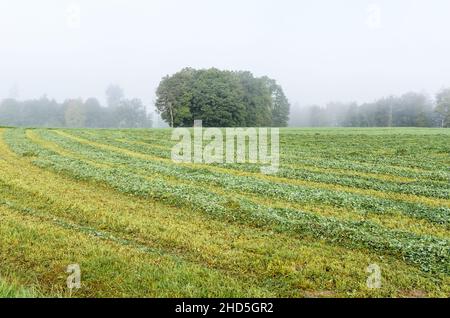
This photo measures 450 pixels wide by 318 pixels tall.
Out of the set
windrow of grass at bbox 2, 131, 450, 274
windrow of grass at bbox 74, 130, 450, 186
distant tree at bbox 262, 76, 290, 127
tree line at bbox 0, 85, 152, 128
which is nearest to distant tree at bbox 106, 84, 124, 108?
tree line at bbox 0, 85, 152, 128

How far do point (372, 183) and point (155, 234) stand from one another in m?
13.4

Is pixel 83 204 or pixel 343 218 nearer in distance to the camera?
pixel 343 218

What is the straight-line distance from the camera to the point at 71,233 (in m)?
11.3

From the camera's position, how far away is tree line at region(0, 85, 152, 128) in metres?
173

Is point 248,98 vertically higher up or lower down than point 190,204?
higher up

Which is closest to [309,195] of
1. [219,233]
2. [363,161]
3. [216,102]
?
[219,233]

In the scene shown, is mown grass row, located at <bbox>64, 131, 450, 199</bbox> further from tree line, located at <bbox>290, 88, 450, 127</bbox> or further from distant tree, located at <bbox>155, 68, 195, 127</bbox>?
tree line, located at <bbox>290, 88, 450, 127</bbox>

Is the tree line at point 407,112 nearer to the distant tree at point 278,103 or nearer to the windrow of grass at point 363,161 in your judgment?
the distant tree at point 278,103

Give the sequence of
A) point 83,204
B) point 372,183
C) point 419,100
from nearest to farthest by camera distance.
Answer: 1. point 83,204
2. point 372,183
3. point 419,100

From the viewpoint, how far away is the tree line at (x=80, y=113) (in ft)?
566

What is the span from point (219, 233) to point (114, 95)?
195m
